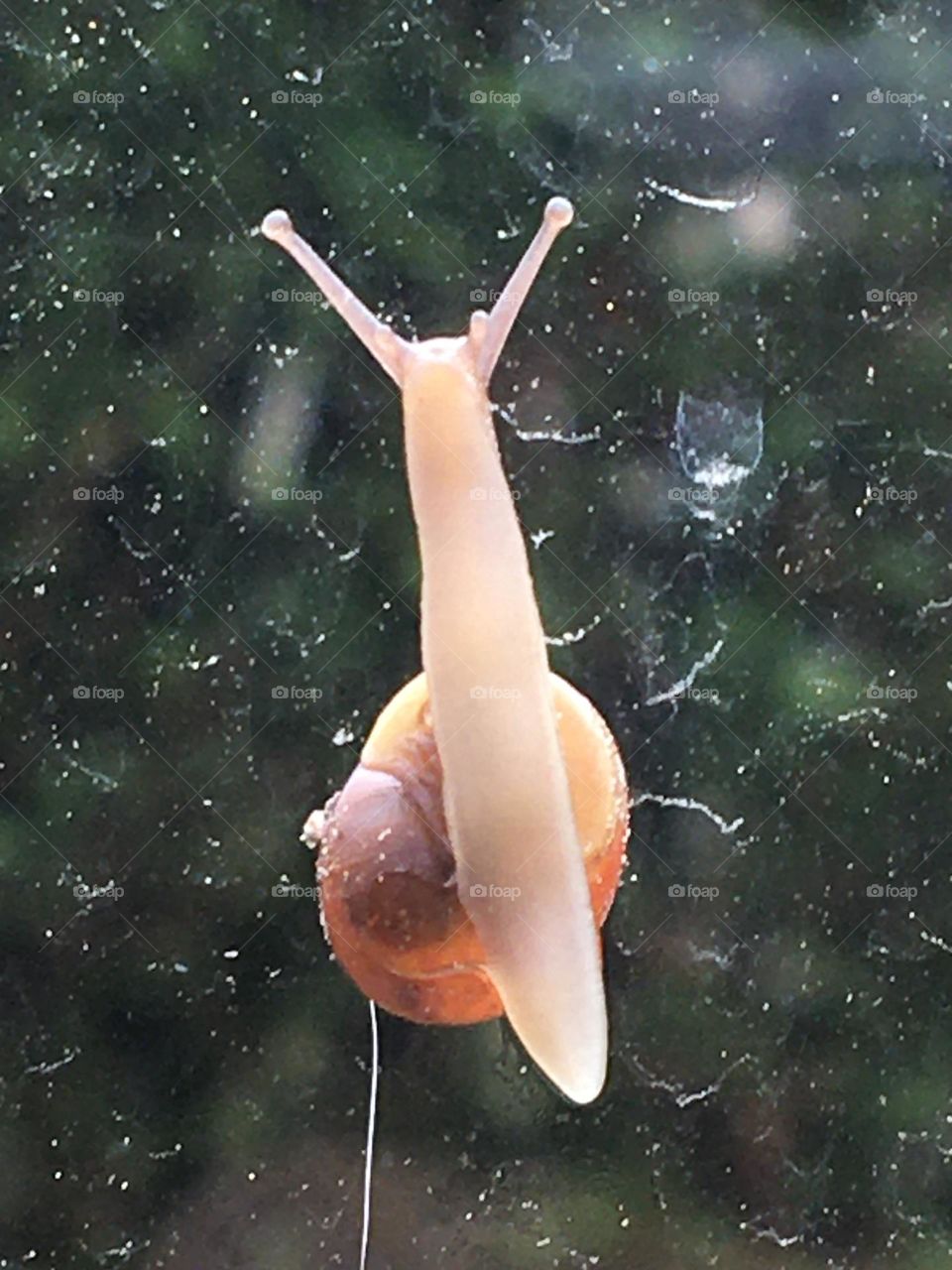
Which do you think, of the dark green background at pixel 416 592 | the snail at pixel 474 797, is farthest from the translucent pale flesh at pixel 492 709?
the dark green background at pixel 416 592

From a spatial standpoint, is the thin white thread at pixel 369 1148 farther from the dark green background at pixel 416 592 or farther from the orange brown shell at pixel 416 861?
the orange brown shell at pixel 416 861

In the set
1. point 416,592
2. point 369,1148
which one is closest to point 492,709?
point 416,592

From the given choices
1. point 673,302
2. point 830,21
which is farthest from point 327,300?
point 830,21

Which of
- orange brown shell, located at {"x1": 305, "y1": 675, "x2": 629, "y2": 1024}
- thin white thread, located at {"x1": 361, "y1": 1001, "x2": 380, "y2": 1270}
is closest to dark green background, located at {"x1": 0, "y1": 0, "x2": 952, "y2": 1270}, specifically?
thin white thread, located at {"x1": 361, "y1": 1001, "x2": 380, "y2": 1270}

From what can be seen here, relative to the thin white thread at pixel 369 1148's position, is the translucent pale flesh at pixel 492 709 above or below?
above

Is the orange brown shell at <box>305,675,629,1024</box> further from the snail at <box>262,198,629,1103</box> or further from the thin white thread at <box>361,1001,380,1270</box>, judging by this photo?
the thin white thread at <box>361,1001,380,1270</box>

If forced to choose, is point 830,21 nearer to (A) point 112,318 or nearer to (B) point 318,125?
(B) point 318,125
